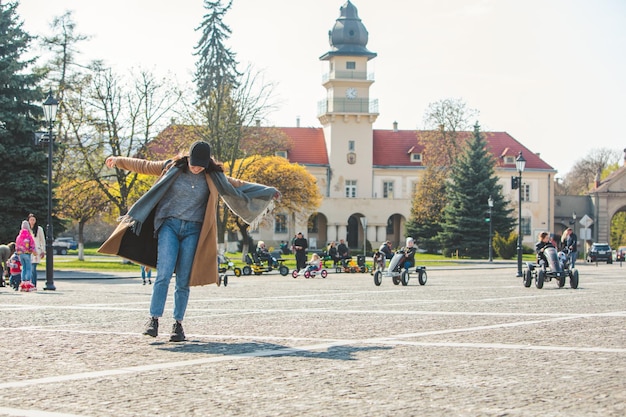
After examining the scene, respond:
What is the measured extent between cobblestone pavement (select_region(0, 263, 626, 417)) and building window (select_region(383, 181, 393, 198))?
7812 centimetres

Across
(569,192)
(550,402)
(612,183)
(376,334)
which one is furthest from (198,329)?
(569,192)

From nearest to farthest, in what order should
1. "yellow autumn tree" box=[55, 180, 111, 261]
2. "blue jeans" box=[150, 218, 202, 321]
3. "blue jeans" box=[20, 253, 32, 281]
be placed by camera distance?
1. "blue jeans" box=[150, 218, 202, 321]
2. "blue jeans" box=[20, 253, 32, 281]
3. "yellow autumn tree" box=[55, 180, 111, 261]

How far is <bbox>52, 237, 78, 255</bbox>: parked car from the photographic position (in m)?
79.4

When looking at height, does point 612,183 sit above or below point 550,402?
above

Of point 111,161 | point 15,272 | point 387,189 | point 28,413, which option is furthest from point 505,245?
point 28,413

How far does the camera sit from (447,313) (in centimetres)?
1256

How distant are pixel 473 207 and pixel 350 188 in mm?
21404

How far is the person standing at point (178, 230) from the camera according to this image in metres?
8.93

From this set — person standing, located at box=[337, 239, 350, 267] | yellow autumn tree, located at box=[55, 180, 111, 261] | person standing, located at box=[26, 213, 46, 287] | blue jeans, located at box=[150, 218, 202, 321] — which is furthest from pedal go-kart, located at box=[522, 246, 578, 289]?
yellow autumn tree, located at box=[55, 180, 111, 261]

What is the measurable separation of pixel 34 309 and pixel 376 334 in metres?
5.74

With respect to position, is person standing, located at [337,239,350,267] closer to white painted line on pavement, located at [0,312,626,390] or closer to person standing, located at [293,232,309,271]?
person standing, located at [293,232,309,271]

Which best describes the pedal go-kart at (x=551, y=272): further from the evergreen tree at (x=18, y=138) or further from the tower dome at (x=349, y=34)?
the tower dome at (x=349, y=34)

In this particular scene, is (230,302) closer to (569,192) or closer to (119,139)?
(119,139)

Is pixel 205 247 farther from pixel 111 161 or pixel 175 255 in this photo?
pixel 111 161
